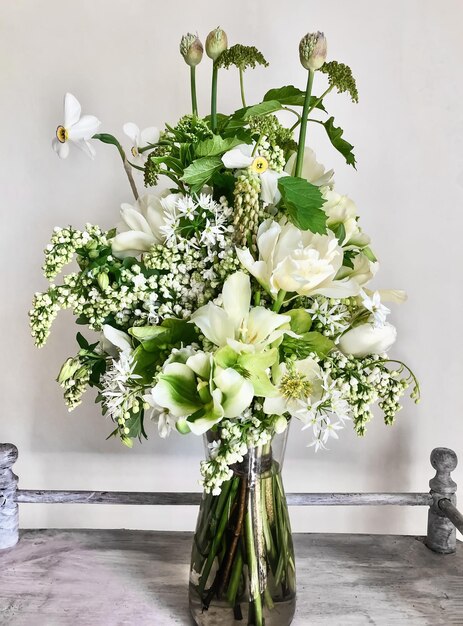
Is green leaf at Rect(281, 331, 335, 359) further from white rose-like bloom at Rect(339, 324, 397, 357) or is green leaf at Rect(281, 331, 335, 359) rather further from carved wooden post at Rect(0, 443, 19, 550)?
carved wooden post at Rect(0, 443, 19, 550)

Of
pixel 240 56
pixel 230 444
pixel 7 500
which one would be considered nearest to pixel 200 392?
pixel 230 444

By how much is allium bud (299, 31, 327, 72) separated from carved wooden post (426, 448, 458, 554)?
66 cm

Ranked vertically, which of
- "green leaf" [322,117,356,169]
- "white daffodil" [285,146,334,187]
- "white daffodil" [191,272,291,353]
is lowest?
"white daffodil" [191,272,291,353]

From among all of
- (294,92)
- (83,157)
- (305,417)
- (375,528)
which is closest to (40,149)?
(83,157)

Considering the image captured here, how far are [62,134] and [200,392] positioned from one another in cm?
46

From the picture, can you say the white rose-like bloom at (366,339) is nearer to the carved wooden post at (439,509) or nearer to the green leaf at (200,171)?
the green leaf at (200,171)

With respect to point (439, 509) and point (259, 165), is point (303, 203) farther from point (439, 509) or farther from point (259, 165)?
point (439, 509)

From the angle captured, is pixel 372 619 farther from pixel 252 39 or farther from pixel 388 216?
pixel 252 39

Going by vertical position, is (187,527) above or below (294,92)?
below

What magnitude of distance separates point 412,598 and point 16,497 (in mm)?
645

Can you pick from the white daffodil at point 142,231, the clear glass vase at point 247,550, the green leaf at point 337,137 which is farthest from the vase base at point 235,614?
the green leaf at point 337,137

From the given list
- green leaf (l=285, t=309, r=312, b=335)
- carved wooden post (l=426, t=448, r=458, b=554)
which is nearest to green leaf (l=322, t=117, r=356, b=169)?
green leaf (l=285, t=309, r=312, b=335)

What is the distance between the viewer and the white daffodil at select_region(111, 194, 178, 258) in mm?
758

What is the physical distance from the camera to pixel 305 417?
2.30ft
